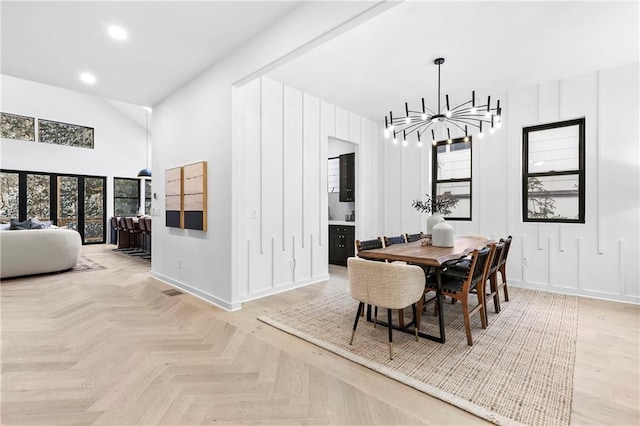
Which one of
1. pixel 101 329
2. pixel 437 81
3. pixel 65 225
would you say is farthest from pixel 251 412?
pixel 65 225

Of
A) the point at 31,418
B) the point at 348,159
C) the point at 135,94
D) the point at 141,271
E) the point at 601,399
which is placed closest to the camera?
the point at 31,418

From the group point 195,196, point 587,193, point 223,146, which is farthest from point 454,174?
point 195,196

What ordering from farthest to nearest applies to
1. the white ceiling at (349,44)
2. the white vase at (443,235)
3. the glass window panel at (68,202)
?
the glass window panel at (68,202), the white vase at (443,235), the white ceiling at (349,44)

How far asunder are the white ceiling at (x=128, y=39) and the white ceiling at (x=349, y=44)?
1 cm

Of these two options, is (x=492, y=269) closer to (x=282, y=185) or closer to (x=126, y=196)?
(x=282, y=185)

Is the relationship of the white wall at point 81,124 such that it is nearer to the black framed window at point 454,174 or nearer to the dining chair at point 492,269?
the black framed window at point 454,174

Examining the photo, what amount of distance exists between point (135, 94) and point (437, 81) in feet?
14.0

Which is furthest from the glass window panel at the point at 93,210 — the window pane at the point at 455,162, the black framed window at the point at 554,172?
the black framed window at the point at 554,172

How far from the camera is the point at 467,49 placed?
10.8ft

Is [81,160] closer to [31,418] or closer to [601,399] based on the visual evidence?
[31,418]

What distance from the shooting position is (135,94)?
447 cm

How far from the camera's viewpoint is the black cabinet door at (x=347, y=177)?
5.84m

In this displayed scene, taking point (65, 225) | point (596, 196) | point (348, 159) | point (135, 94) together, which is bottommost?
point (65, 225)

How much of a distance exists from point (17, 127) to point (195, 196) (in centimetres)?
772
